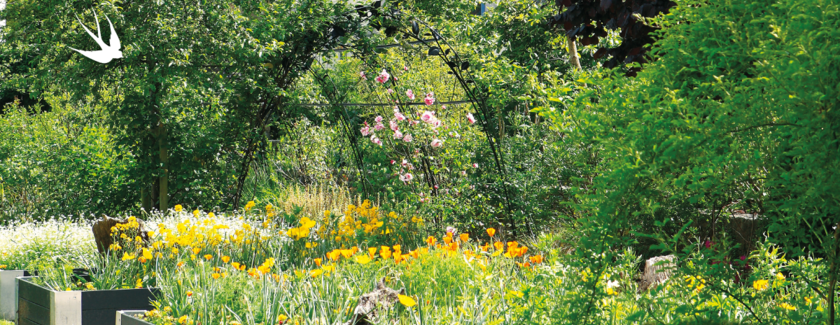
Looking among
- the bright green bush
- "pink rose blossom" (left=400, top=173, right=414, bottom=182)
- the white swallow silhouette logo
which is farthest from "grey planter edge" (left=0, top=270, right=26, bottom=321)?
the bright green bush

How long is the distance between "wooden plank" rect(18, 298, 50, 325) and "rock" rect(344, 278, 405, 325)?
6.63 ft

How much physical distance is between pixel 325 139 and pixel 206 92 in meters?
2.46

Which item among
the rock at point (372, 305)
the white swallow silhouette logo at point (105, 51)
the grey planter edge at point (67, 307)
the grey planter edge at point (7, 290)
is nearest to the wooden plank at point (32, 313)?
the grey planter edge at point (67, 307)

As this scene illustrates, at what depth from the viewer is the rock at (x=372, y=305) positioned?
99.5 inches

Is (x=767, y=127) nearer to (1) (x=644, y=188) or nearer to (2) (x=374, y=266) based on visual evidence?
(1) (x=644, y=188)

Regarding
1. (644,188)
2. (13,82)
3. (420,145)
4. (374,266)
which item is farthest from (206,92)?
(644,188)

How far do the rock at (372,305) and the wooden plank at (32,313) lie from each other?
2.02 m

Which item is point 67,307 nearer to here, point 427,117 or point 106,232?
point 106,232

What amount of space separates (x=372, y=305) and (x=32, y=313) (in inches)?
94.2

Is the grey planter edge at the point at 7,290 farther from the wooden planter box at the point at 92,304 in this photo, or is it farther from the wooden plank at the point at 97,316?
the wooden plank at the point at 97,316

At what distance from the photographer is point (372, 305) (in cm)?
263

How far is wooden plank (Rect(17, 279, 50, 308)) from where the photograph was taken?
3533 millimetres

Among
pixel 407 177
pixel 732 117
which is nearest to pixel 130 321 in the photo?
pixel 732 117

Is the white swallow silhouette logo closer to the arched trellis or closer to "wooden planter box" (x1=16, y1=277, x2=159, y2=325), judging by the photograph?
the arched trellis
